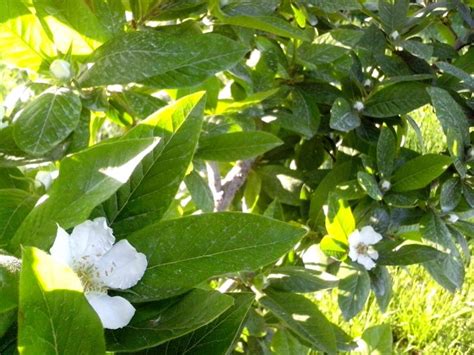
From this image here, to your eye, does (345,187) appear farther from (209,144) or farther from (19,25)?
(19,25)

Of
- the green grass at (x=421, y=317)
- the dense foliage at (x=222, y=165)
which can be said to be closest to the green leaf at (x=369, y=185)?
the dense foliage at (x=222, y=165)

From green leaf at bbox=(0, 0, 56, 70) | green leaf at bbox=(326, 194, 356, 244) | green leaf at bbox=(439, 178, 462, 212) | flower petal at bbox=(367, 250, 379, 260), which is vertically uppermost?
green leaf at bbox=(0, 0, 56, 70)

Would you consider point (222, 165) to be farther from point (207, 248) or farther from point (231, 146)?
point (207, 248)

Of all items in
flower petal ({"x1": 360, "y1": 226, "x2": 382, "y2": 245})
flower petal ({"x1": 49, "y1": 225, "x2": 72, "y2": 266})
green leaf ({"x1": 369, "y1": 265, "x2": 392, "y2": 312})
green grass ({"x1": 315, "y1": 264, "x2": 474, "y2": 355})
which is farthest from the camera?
green grass ({"x1": 315, "y1": 264, "x2": 474, "y2": 355})

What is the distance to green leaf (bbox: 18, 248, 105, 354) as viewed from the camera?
0.40 metres

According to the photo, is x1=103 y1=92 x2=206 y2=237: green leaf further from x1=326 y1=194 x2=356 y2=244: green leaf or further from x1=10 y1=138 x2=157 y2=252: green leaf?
x1=326 y1=194 x2=356 y2=244: green leaf

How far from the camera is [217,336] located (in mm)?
539

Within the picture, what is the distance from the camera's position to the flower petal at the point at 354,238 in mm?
998

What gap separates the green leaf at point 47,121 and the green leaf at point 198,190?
0.78ft

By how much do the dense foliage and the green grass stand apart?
4.28 feet

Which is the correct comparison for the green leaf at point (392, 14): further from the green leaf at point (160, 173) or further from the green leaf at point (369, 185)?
the green leaf at point (160, 173)

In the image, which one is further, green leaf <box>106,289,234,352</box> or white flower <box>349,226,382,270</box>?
white flower <box>349,226,382,270</box>

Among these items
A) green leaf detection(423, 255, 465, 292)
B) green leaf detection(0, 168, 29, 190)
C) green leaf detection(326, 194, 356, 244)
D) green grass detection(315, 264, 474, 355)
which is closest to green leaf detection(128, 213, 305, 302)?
green leaf detection(0, 168, 29, 190)

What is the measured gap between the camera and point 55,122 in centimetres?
69
